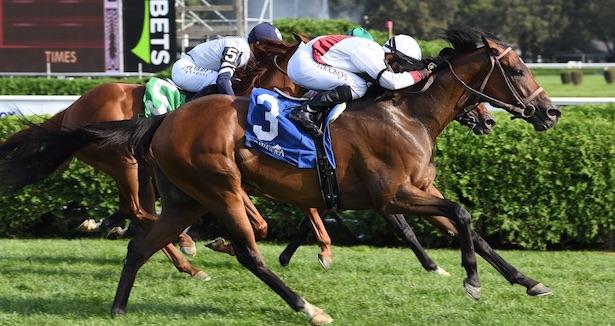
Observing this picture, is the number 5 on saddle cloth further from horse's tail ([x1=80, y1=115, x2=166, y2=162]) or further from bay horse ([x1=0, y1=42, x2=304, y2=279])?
bay horse ([x1=0, y1=42, x2=304, y2=279])

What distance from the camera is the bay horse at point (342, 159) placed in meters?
5.44

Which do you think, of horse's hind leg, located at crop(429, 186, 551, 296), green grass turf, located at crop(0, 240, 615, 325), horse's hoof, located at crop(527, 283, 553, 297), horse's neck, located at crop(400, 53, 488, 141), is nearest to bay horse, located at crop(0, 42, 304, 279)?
green grass turf, located at crop(0, 240, 615, 325)

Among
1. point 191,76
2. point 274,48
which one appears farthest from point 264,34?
point 191,76

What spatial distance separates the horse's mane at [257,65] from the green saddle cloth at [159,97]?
0.45m

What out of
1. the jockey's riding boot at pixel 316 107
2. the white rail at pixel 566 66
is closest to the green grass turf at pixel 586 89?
the white rail at pixel 566 66

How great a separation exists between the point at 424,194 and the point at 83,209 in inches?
173

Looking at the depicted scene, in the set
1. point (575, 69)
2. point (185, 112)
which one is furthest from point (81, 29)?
point (575, 69)

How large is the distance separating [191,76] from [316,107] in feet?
6.12

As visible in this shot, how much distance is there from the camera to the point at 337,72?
5.70m

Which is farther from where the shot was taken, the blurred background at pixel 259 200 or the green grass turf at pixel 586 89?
the green grass turf at pixel 586 89

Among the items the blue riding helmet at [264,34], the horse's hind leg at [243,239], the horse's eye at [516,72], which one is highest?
the horse's eye at [516,72]

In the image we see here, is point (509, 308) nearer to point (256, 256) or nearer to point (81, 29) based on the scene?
point (256, 256)

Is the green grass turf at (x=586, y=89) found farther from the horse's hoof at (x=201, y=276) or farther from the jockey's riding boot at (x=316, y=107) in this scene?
the jockey's riding boot at (x=316, y=107)

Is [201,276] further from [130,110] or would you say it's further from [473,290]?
[473,290]
